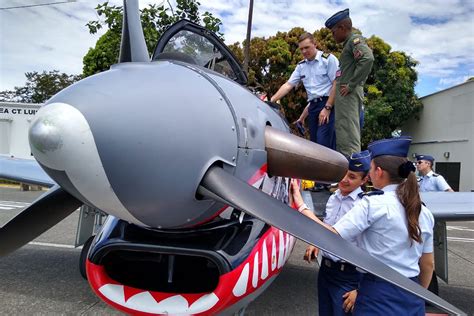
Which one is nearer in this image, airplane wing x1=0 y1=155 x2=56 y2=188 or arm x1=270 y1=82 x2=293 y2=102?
arm x1=270 y1=82 x2=293 y2=102

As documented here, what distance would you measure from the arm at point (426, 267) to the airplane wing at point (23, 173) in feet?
13.8

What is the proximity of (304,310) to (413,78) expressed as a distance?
817 inches

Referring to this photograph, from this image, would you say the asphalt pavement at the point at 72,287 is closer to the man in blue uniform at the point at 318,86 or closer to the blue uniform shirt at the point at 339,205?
the blue uniform shirt at the point at 339,205

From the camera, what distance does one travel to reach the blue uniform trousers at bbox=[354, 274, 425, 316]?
76.5 inches

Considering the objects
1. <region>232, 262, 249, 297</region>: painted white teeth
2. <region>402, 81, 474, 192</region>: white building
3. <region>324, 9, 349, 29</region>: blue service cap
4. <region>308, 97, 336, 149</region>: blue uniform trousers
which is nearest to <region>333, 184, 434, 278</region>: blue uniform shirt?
<region>232, 262, 249, 297</region>: painted white teeth

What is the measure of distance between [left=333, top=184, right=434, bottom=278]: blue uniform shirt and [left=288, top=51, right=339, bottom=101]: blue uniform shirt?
2330 millimetres

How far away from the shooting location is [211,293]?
174 centimetres

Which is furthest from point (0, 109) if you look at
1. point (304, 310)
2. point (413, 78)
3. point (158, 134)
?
point (413, 78)

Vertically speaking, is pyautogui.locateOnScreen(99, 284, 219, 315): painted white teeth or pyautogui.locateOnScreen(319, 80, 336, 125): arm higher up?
pyautogui.locateOnScreen(319, 80, 336, 125): arm

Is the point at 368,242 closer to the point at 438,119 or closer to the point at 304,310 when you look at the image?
the point at 304,310

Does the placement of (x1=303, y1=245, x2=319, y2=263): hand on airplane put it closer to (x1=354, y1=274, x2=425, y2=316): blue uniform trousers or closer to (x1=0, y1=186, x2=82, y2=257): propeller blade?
(x1=354, y1=274, x2=425, y2=316): blue uniform trousers

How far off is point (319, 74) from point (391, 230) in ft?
8.36

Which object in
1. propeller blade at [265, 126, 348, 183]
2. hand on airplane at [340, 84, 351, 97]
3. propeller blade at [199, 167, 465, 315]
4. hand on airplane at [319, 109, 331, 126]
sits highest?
hand on airplane at [340, 84, 351, 97]

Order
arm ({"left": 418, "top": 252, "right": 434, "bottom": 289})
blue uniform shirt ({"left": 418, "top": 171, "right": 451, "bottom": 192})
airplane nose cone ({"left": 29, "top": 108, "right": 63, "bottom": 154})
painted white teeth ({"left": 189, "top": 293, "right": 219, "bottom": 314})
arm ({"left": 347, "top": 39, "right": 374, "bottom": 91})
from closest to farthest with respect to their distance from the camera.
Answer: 1. airplane nose cone ({"left": 29, "top": 108, "right": 63, "bottom": 154})
2. painted white teeth ({"left": 189, "top": 293, "right": 219, "bottom": 314})
3. arm ({"left": 418, "top": 252, "right": 434, "bottom": 289})
4. arm ({"left": 347, "top": 39, "right": 374, "bottom": 91})
5. blue uniform shirt ({"left": 418, "top": 171, "right": 451, "bottom": 192})
